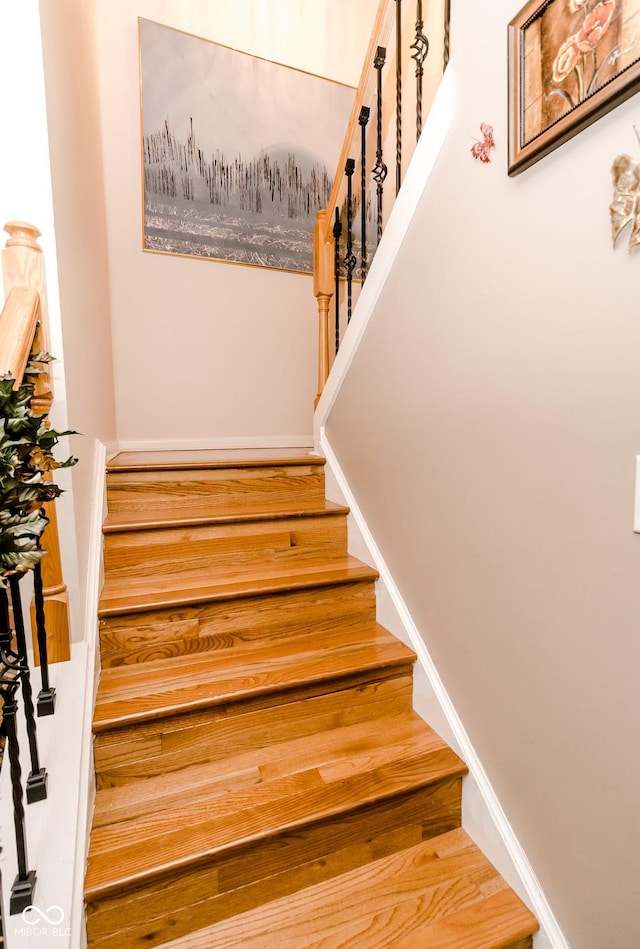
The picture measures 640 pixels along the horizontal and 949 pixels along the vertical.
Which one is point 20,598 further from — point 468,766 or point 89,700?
point 468,766

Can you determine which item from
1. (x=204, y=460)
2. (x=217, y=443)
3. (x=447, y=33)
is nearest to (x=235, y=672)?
(x=204, y=460)

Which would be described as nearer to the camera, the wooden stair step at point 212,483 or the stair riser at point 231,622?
the stair riser at point 231,622

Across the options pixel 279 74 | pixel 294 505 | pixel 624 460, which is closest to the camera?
pixel 624 460

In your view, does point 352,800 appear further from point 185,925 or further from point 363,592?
point 363,592

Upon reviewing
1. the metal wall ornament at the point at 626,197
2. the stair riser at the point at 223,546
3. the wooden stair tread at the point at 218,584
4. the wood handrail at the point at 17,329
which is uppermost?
the metal wall ornament at the point at 626,197

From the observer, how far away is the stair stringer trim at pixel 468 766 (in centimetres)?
110

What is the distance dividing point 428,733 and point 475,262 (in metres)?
1.38

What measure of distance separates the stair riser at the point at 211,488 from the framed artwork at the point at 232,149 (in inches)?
62.0

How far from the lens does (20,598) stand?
963mm

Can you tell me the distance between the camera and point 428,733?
4.70 ft

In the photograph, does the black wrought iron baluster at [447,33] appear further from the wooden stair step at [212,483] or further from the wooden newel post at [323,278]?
the wooden stair step at [212,483]

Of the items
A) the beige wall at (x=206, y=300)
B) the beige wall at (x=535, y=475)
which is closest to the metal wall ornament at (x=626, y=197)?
the beige wall at (x=535, y=475)

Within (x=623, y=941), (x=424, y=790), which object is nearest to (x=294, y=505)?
(x=424, y=790)

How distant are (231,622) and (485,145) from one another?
1.55m
